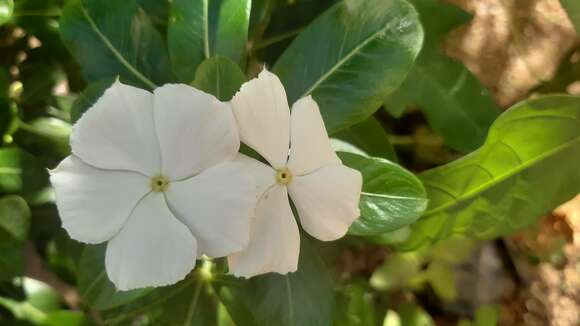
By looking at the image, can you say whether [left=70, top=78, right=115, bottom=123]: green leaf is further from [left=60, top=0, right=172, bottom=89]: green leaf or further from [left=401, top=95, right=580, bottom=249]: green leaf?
[left=401, top=95, right=580, bottom=249]: green leaf

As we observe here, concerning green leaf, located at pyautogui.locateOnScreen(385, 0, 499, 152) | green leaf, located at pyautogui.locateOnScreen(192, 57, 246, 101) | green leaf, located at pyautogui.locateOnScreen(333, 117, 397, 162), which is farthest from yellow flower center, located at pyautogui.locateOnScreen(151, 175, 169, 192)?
green leaf, located at pyautogui.locateOnScreen(385, 0, 499, 152)

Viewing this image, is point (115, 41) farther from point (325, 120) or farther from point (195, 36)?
point (325, 120)

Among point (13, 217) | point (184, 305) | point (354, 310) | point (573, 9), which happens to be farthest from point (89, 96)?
point (573, 9)

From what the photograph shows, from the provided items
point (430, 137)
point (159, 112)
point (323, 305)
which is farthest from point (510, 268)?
point (159, 112)

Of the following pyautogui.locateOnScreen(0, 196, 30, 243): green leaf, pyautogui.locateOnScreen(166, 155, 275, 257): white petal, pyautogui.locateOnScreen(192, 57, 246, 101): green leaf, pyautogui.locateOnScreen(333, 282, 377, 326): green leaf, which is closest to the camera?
pyautogui.locateOnScreen(166, 155, 275, 257): white petal

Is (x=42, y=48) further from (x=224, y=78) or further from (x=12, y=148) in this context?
(x=224, y=78)
